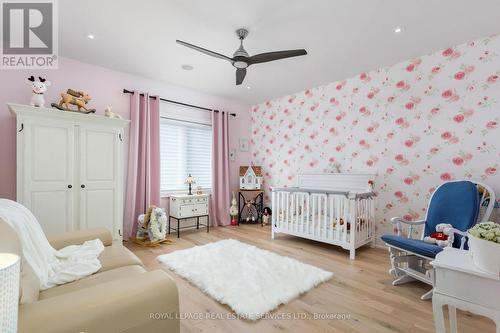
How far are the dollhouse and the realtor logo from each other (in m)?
3.30

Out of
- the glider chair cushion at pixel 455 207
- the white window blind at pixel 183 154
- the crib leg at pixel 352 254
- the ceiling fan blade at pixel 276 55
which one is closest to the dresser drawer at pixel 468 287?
the glider chair cushion at pixel 455 207

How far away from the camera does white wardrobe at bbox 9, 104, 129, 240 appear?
7.92 ft

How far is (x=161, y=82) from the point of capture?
12.8 feet

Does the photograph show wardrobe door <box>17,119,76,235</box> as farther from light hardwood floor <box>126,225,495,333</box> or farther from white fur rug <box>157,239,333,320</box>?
white fur rug <box>157,239,333,320</box>

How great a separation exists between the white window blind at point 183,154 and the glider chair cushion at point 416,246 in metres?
3.26

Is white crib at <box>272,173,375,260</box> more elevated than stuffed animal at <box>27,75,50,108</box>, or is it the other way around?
stuffed animal at <box>27,75,50,108</box>

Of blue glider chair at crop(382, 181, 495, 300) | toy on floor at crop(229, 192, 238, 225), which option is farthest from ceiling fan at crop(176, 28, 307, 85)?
toy on floor at crop(229, 192, 238, 225)

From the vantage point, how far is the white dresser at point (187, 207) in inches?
151

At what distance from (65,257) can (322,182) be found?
3386 millimetres

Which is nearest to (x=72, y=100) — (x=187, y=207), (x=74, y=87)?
(x=74, y=87)

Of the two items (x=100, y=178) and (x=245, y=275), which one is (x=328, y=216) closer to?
(x=245, y=275)

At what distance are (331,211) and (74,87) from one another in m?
3.77

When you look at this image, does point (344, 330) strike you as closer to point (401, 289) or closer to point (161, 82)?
point (401, 289)

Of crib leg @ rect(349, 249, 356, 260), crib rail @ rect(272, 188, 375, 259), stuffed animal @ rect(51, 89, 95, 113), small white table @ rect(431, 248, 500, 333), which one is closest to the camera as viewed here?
small white table @ rect(431, 248, 500, 333)
